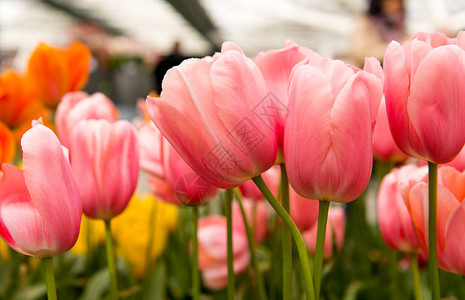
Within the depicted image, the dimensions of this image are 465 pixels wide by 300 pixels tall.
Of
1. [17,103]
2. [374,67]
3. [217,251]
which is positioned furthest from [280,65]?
[17,103]

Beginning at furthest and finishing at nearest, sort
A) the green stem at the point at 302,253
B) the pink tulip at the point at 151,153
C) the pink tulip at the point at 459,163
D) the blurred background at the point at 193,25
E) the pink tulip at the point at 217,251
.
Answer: the blurred background at the point at 193,25 < the pink tulip at the point at 217,251 < the pink tulip at the point at 151,153 < the pink tulip at the point at 459,163 < the green stem at the point at 302,253

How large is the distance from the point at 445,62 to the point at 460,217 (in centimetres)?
10

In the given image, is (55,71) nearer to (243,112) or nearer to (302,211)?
(302,211)

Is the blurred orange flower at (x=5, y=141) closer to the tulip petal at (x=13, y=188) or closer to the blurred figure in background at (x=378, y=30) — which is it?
the tulip petal at (x=13, y=188)

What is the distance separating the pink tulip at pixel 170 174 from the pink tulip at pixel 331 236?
0.28 metres

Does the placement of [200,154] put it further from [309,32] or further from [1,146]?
[309,32]

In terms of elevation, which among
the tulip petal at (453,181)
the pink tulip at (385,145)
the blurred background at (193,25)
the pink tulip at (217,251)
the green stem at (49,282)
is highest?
the blurred background at (193,25)

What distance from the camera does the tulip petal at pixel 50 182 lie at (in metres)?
0.29

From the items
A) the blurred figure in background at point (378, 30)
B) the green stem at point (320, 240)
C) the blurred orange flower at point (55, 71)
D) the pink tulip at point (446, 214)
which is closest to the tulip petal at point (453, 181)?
the pink tulip at point (446, 214)

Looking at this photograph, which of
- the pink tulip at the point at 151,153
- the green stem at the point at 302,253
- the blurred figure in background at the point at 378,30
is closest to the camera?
the green stem at the point at 302,253

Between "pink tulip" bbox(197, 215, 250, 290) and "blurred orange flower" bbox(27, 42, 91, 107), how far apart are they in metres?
0.28

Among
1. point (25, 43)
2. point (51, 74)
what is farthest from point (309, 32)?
point (51, 74)

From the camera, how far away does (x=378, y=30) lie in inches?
85.0

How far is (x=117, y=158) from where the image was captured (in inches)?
15.9
